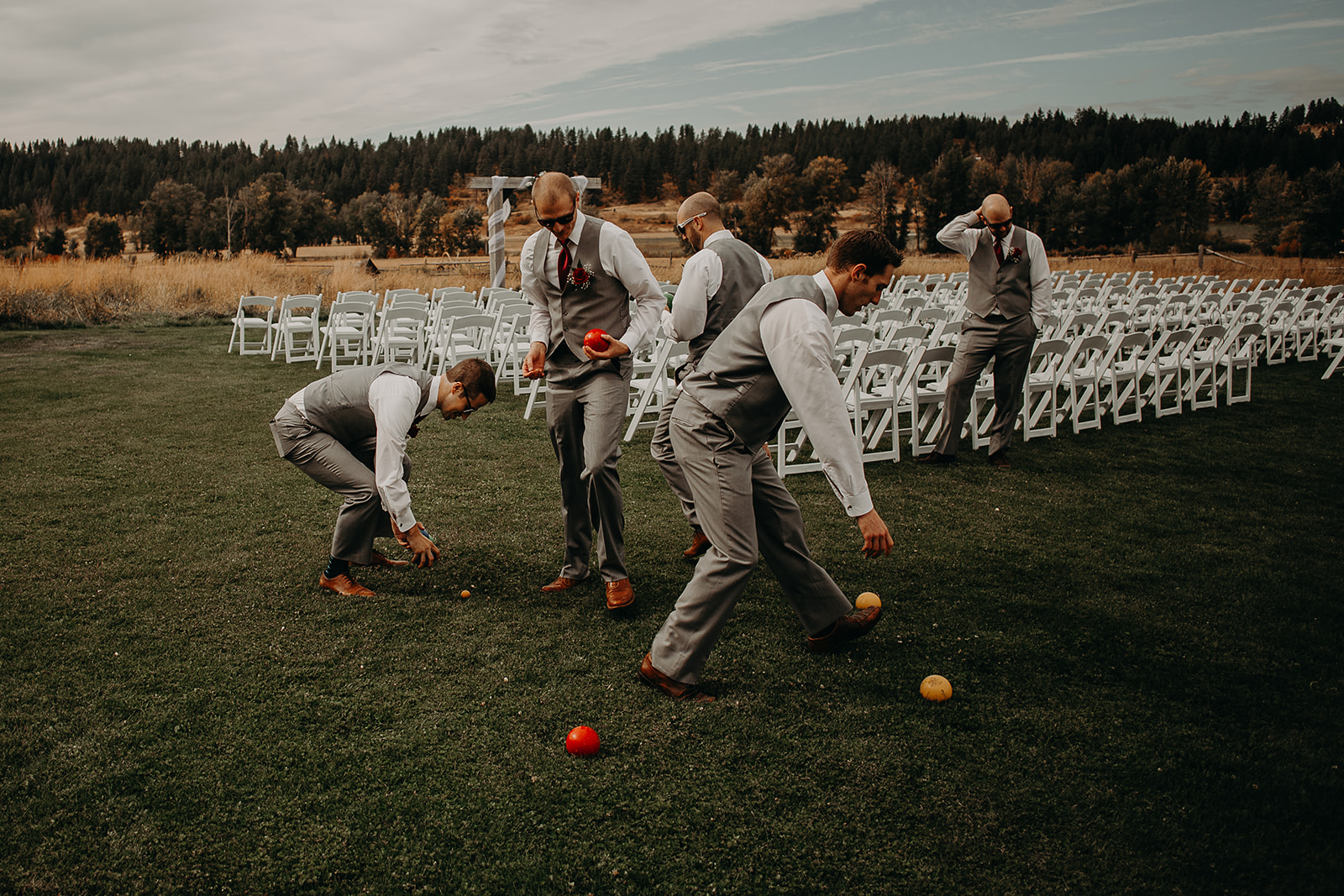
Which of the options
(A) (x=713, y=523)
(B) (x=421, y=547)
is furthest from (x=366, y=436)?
(A) (x=713, y=523)

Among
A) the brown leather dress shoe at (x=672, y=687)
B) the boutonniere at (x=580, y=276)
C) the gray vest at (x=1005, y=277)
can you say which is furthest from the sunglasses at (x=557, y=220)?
the gray vest at (x=1005, y=277)

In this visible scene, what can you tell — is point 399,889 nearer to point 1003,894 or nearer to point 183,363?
point 1003,894

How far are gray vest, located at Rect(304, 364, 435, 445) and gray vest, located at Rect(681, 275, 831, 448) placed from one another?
164 cm

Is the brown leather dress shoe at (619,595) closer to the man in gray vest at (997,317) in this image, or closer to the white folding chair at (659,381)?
the white folding chair at (659,381)

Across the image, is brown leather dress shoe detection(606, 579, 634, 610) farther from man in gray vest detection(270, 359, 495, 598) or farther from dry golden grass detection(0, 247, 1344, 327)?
dry golden grass detection(0, 247, 1344, 327)

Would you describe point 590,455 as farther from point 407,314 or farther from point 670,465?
point 407,314

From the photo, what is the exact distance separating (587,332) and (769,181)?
5962cm

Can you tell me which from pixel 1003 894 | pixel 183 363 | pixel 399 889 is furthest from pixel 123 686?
pixel 183 363

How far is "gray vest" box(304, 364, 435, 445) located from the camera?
3873mm

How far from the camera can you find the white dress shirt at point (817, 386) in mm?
2707

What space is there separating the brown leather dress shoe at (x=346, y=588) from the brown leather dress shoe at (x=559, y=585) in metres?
0.89

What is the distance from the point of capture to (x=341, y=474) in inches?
155

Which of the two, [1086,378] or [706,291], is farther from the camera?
[1086,378]

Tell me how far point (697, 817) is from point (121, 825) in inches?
70.2
